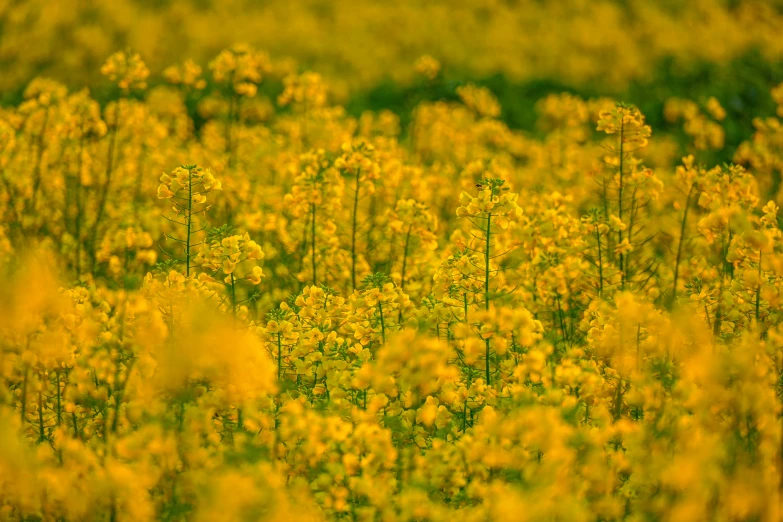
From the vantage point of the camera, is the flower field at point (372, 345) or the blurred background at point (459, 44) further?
the blurred background at point (459, 44)

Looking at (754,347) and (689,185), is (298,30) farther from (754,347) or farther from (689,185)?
(754,347)

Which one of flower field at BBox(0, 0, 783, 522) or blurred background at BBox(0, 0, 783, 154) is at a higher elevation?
blurred background at BBox(0, 0, 783, 154)

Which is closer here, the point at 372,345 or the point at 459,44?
the point at 372,345

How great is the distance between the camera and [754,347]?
313 centimetres

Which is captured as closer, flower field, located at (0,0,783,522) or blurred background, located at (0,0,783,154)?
flower field, located at (0,0,783,522)

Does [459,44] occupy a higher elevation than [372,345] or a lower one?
higher

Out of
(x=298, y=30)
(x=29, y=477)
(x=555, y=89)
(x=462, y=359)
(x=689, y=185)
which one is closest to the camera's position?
(x=29, y=477)

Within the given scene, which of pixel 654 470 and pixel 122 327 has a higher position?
pixel 122 327

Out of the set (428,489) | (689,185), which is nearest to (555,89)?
(689,185)

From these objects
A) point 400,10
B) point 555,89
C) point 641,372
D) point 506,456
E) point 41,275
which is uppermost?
point 400,10

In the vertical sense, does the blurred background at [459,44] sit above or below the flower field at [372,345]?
above

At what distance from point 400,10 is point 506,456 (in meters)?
20.2

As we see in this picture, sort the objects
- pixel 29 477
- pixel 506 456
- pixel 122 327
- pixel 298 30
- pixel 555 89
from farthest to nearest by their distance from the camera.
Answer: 1. pixel 298 30
2. pixel 555 89
3. pixel 122 327
4. pixel 506 456
5. pixel 29 477

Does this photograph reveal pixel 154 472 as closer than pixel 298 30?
Yes
